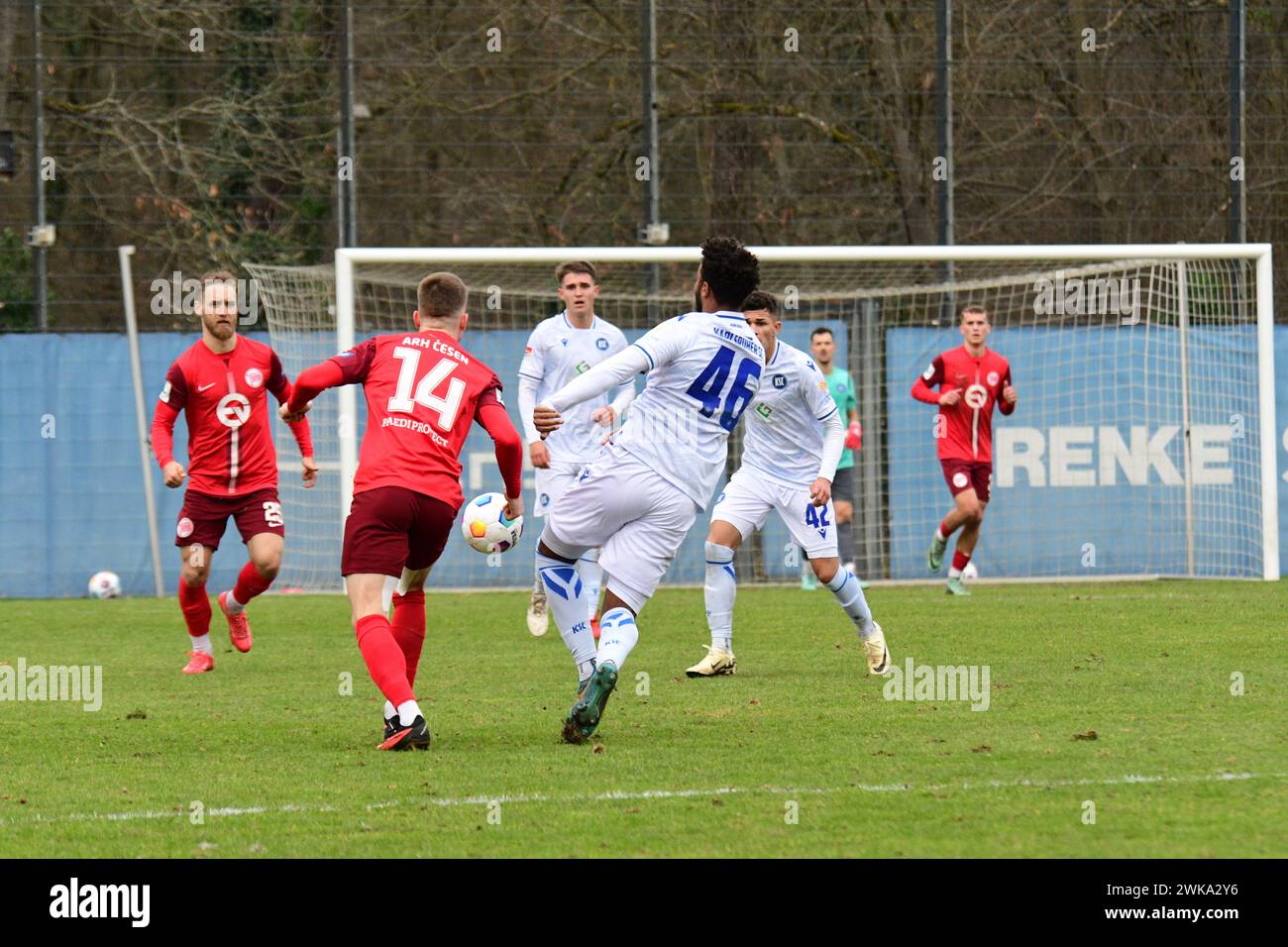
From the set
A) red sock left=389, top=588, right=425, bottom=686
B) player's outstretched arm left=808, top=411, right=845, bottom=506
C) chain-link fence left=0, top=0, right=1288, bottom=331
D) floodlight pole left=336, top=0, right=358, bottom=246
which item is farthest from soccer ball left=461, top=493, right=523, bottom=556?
chain-link fence left=0, top=0, right=1288, bottom=331

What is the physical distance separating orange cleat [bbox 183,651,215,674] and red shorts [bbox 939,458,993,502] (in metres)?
6.27

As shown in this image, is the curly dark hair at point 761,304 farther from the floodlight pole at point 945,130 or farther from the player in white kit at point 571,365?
the floodlight pole at point 945,130

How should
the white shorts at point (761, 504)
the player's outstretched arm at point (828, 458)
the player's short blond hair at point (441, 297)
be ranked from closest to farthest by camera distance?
1. the player's short blond hair at point (441, 297)
2. the player's outstretched arm at point (828, 458)
3. the white shorts at point (761, 504)

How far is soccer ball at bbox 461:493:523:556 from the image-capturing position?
7.55m

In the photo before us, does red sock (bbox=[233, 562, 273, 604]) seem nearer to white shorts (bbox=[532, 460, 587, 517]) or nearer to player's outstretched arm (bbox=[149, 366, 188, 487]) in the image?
player's outstretched arm (bbox=[149, 366, 188, 487])

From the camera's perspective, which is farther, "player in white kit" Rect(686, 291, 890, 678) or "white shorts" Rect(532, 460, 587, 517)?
"white shorts" Rect(532, 460, 587, 517)

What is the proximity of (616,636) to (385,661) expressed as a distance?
2.88 ft

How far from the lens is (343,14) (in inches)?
648

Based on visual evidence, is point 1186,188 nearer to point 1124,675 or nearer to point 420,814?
point 1124,675

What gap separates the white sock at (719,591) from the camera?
31.1 feet

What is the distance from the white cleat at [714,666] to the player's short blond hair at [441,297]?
2.80 meters

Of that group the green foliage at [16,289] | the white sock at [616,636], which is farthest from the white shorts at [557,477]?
the green foliage at [16,289]

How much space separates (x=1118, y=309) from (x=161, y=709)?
10647 millimetres

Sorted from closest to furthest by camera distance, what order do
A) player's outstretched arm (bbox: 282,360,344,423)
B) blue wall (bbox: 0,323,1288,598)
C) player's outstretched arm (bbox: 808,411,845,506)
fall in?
player's outstretched arm (bbox: 282,360,344,423)
player's outstretched arm (bbox: 808,411,845,506)
blue wall (bbox: 0,323,1288,598)
